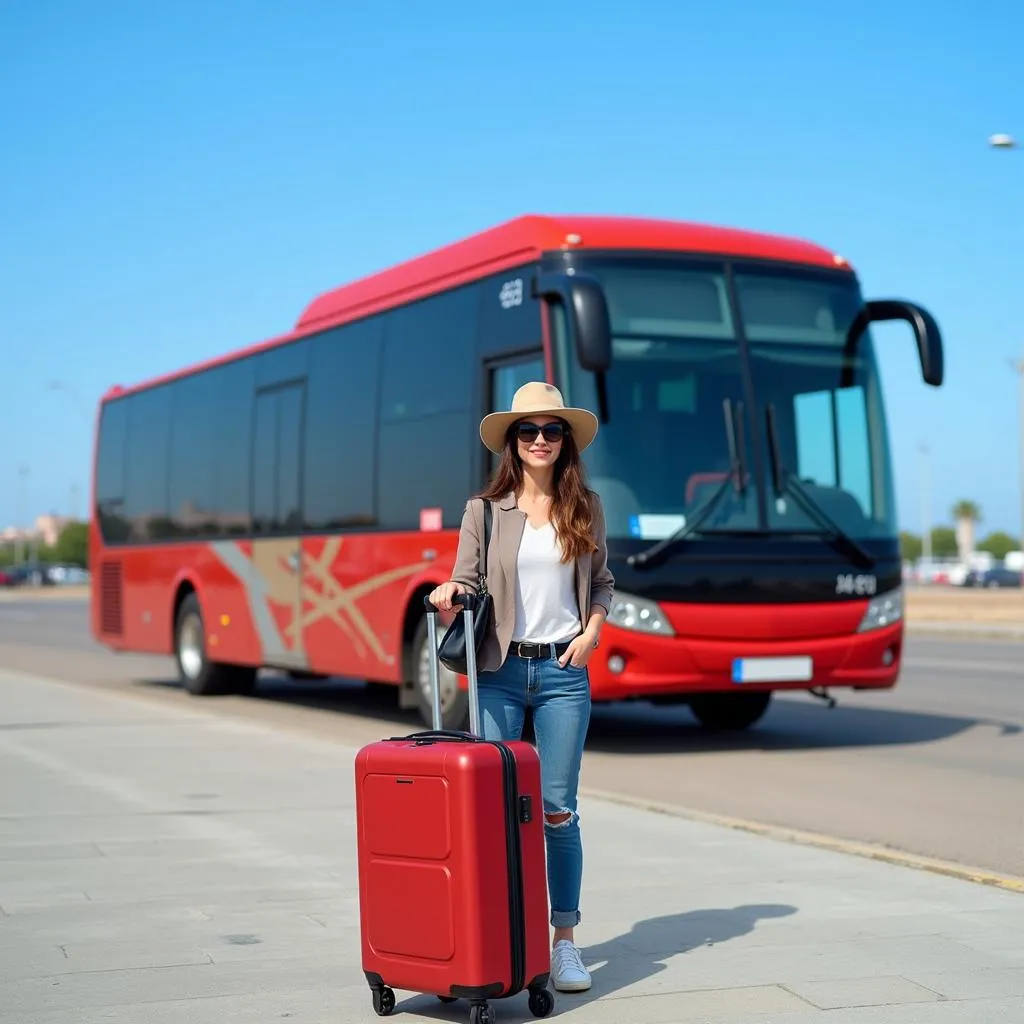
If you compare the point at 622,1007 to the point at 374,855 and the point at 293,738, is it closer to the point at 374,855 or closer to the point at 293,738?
the point at 374,855

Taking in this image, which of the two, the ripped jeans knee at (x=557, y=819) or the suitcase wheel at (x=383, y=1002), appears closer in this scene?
the suitcase wheel at (x=383, y=1002)

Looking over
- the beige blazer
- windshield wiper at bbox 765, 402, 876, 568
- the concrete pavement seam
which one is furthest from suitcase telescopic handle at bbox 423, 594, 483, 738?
windshield wiper at bbox 765, 402, 876, 568

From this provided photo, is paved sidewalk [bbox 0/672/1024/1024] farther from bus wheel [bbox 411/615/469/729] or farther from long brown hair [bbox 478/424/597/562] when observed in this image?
bus wheel [bbox 411/615/469/729]

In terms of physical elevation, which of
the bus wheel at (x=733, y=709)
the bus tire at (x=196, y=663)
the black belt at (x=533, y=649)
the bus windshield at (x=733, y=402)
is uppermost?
the bus windshield at (x=733, y=402)

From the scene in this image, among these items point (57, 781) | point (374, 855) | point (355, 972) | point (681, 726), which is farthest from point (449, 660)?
point (681, 726)

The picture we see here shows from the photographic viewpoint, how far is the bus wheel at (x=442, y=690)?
13516 millimetres

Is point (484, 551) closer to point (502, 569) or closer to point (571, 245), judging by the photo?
point (502, 569)

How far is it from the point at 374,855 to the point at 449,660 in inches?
24.3

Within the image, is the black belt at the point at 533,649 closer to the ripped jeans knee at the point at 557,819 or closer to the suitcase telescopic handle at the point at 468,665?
the suitcase telescopic handle at the point at 468,665

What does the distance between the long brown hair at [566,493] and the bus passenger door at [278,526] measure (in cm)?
1086

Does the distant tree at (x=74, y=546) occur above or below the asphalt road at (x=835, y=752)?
above

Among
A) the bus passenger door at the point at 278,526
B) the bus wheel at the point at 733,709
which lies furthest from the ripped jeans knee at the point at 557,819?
the bus passenger door at the point at 278,526

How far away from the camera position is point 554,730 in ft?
18.8

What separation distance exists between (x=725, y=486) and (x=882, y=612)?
1604 mm
